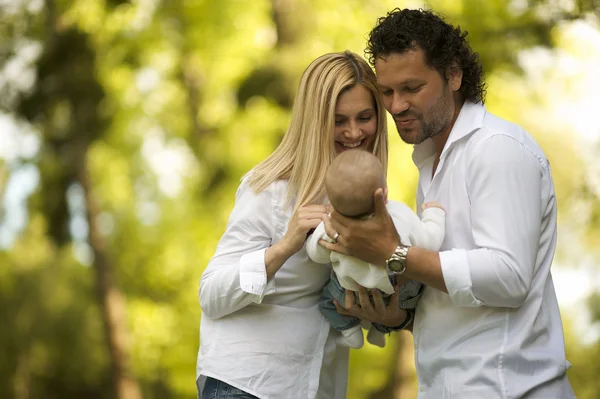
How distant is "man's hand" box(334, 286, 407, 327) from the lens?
3.04 m

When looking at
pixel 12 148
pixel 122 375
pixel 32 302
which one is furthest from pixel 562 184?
pixel 32 302

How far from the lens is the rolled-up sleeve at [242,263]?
3104 millimetres

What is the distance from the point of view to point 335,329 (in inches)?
133

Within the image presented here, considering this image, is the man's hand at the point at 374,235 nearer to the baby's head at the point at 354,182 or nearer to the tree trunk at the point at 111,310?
the baby's head at the point at 354,182

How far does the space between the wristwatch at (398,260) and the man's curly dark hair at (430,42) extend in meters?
0.76

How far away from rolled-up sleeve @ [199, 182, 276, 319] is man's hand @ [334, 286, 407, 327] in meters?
0.30

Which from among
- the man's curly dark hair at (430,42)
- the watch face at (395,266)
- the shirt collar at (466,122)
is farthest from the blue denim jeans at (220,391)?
the man's curly dark hair at (430,42)

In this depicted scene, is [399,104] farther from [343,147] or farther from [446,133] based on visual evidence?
[343,147]

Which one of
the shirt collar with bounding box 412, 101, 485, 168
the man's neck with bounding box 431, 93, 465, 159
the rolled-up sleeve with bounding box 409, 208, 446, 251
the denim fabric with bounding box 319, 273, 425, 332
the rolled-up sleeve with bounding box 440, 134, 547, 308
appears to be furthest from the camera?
the man's neck with bounding box 431, 93, 465, 159

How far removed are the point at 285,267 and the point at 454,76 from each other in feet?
3.18

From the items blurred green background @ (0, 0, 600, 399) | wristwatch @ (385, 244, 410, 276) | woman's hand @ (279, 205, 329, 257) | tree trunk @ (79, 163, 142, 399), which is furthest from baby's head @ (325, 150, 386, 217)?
tree trunk @ (79, 163, 142, 399)

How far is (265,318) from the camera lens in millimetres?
3260

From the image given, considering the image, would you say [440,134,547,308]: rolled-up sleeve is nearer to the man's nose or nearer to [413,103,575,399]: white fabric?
[413,103,575,399]: white fabric

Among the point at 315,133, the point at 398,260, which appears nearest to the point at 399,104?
the point at 315,133
